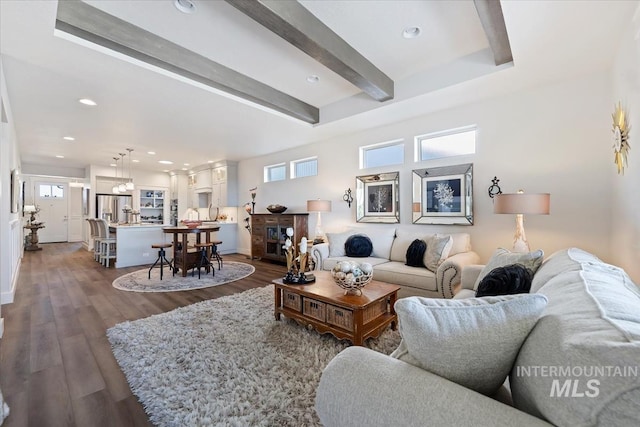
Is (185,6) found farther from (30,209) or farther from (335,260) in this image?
A: (30,209)

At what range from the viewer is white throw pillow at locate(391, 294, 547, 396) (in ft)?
2.67

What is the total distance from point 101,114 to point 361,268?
14.7 ft

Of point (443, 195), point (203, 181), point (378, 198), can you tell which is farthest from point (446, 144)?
point (203, 181)

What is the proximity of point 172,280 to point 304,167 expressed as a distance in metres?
3.45

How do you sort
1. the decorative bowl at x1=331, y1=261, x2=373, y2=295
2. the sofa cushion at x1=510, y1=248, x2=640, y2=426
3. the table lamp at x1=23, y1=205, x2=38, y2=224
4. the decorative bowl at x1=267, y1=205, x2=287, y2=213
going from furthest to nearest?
the table lamp at x1=23, y1=205, x2=38, y2=224 → the decorative bowl at x1=267, y1=205, x2=287, y2=213 → the decorative bowl at x1=331, y1=261, x2=373, y2=295 → the sofa cushion at x1=510, y1=248, x2=640, y2=426

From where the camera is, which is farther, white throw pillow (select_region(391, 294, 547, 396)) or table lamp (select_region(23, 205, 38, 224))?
table lamp (select_region(23, 205, 38, 224))

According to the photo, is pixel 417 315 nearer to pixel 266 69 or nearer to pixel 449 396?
pixel 449 396

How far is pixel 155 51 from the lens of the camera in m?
2.64

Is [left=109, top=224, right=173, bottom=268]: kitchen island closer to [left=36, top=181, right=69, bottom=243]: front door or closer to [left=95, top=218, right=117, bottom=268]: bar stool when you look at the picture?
[left=95, top=218, right=117, bottom=268]: bar stool

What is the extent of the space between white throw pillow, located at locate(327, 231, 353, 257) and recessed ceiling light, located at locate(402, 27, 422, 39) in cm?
269

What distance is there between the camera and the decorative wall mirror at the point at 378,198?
452 cm

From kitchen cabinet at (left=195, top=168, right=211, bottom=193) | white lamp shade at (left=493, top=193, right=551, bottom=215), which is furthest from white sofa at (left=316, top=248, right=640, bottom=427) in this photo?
kitchen cabinet at (left=195, top=168, right=211, bottom=193)

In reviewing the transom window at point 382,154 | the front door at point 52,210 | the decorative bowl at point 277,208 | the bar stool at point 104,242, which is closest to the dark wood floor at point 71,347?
the bar stool at point 104,242

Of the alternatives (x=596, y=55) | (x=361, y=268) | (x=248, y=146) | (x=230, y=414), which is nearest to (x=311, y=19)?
(x=361, y=268)
